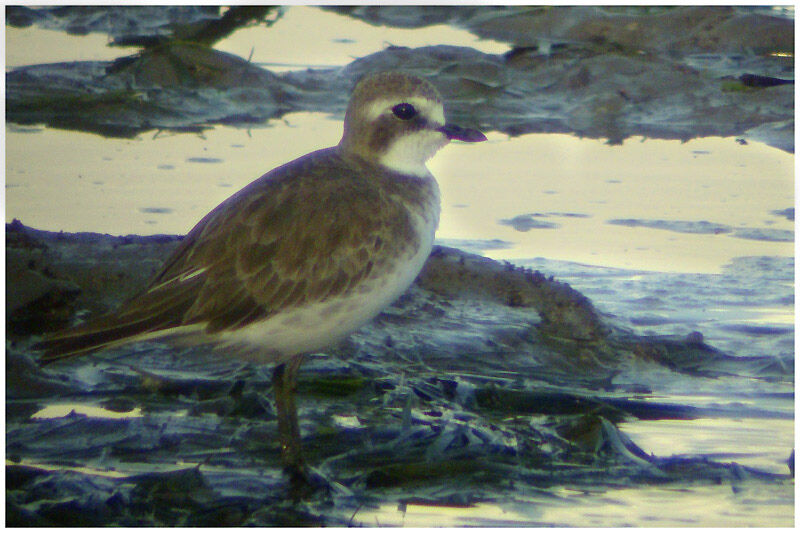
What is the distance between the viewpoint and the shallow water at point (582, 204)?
4.04 metres

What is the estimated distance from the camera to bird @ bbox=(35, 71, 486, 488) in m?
3.37

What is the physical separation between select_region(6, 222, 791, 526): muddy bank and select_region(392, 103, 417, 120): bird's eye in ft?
3.39

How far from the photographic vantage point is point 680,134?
566cm

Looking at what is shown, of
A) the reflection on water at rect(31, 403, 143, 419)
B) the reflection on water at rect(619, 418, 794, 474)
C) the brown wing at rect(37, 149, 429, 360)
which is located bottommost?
the reflection on water at rect(619, 418, 794, 474)

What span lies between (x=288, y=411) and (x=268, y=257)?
0.61 metres

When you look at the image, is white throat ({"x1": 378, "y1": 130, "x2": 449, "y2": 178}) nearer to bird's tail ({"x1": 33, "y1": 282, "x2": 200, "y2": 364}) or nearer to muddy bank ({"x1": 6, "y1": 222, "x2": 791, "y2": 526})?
muddy bank ({"x1": 6, "y1": 222, "x2": 791, "y2": 526})

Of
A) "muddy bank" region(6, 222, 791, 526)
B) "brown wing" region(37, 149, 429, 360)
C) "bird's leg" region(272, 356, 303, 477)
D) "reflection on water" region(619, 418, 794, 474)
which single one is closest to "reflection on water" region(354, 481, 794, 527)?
"muddy bank" region(6, 222, 791, 526)

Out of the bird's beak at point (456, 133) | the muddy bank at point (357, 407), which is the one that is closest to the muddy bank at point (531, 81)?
the muddy bank at point (357, 407)

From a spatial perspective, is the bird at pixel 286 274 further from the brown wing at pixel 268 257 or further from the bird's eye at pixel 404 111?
the bird's eye at pixel 404 111

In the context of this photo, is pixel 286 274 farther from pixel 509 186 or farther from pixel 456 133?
pixel 509 186

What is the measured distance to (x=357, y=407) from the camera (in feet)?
12.7

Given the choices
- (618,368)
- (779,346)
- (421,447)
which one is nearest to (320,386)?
(421,447)

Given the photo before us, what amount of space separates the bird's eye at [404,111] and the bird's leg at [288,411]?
1.03 meters

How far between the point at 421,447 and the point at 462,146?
241 centimetres
